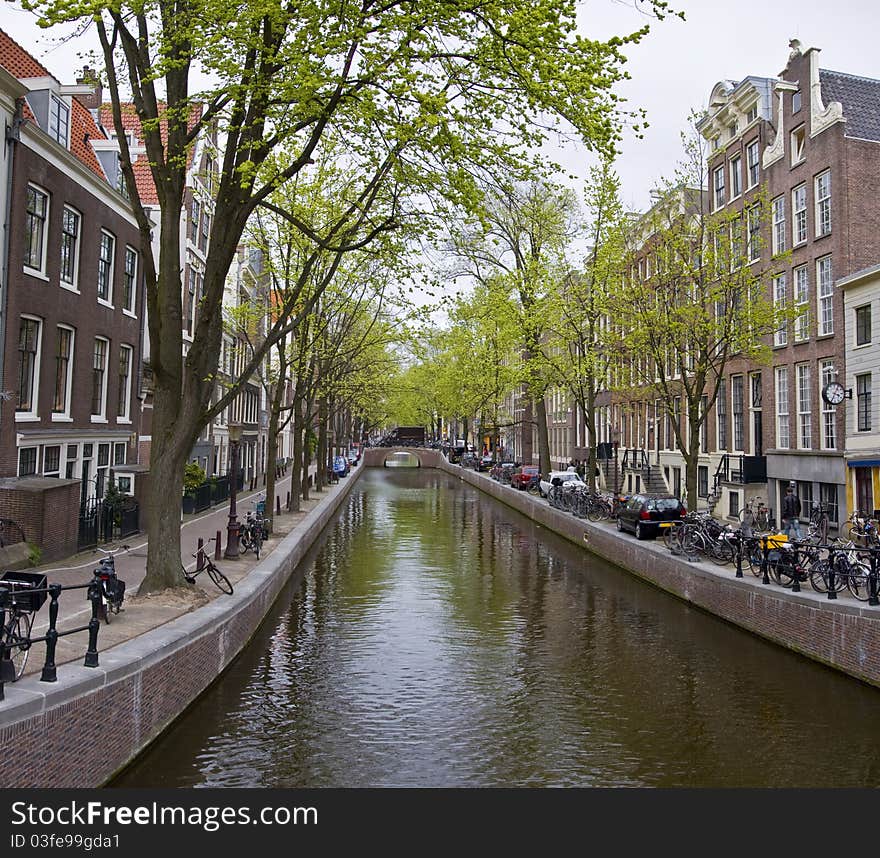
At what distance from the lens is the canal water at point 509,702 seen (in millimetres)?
8641

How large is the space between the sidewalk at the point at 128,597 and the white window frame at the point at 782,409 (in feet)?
59.8

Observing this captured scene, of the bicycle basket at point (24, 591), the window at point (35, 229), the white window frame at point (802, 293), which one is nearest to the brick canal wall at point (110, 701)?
the bicycle basket at point (24, 591)

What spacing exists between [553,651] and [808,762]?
5.42 m

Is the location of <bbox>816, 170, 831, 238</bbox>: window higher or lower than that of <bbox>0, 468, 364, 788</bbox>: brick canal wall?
higher

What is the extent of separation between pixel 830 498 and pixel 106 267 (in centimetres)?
2436

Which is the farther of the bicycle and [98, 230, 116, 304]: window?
[98, 230, 116, 304]: window

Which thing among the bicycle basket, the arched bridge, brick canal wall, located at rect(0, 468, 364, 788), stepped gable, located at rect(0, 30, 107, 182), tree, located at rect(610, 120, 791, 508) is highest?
stepped gable, located at rect(0, 30, 107, 182)

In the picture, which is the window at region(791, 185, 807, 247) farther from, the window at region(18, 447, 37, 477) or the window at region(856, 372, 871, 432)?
the window at region(18, 447, 37, 477)

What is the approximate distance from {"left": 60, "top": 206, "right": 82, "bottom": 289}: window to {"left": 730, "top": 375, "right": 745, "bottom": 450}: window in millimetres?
24790

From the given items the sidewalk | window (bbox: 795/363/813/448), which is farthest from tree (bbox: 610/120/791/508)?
the sidewalk

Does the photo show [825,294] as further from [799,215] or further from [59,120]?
[59,120]

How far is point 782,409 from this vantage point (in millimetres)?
28734

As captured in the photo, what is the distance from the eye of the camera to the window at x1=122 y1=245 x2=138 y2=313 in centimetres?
2509

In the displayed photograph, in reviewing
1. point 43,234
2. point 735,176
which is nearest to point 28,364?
point 43,234
